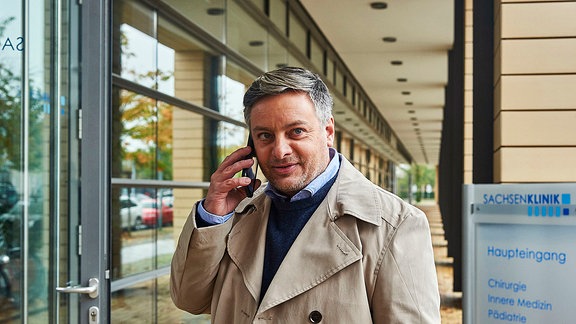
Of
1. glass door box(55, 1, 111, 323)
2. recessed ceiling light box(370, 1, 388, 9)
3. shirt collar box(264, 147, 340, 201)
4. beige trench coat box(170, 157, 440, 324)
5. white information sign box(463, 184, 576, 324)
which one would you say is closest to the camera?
beige trench coat box(170, 157, 440, 324)

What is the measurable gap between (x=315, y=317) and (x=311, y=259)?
0.41 feet

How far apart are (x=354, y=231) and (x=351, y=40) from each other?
10.5 metres

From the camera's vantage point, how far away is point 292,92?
1.50 metres

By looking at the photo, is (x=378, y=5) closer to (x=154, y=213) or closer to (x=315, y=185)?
(x=154, y=213)

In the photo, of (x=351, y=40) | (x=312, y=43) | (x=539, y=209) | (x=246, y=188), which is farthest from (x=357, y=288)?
(x=351, y=40)

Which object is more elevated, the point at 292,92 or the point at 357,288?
the point at 292,92

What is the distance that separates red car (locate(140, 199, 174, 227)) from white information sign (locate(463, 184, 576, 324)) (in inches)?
91.5

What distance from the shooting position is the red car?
4781 mm

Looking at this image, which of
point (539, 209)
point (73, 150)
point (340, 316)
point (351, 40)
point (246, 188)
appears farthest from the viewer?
point (351, 40)

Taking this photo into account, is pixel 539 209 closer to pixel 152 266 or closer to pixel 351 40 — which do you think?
pixel 152 266

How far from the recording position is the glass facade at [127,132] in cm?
324

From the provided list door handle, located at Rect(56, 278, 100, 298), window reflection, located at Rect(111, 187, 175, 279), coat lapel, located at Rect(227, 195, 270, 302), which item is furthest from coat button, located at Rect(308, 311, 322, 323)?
window reflection, located at Rect(111, 187, 175, 279)

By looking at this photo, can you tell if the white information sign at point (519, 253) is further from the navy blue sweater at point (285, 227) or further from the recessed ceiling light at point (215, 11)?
the recessed ceiling light at point (215, 11)

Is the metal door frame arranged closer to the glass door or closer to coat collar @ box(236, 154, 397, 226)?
the glass door
